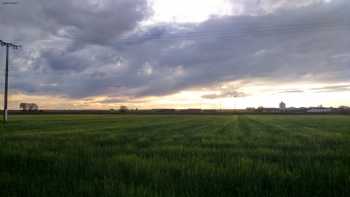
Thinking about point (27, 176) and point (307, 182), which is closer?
point (307, 182)

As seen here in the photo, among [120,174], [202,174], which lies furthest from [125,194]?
[202,174]

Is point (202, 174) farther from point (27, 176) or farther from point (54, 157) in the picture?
point (54, 157)

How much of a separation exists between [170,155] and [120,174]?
397 cm

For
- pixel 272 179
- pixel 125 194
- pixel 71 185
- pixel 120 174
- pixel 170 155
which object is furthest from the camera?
pixel 170 155

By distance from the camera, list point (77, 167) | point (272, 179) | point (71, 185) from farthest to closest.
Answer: point (77, 167)
point (272, 179)
point (71, 185)

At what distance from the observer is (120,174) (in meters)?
8.75

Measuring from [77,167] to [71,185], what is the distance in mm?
2297

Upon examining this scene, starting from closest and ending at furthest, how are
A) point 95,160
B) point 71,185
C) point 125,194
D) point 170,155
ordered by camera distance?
point 125,194
point 71,185
point 95,160
point 170,155

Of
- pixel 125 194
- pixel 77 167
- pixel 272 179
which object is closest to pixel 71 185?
pixel 125 194

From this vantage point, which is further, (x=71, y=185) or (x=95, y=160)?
(x=95, y=160)

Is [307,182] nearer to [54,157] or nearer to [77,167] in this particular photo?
[77,167]

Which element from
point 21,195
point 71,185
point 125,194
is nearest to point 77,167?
point 71,185

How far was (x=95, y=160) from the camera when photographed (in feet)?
35.8

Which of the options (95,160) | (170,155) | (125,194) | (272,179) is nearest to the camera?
(125,194)
